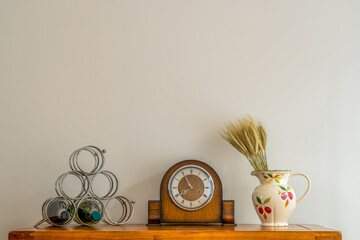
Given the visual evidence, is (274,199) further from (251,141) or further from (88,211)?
(88,211)

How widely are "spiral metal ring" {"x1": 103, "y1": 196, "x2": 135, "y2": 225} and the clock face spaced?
191 mm

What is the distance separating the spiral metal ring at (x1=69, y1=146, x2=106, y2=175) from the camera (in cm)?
221

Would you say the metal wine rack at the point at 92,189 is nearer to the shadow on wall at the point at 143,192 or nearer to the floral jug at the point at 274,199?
the shadow on wall at the point at 143,192

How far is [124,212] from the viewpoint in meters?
2.29

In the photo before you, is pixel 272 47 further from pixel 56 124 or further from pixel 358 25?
pixel 56 124

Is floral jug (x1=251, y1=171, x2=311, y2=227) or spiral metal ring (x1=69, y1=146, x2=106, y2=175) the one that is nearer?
floral jug (x1=251, y1=171, x2=311, y2=227)

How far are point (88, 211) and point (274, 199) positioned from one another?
801mm

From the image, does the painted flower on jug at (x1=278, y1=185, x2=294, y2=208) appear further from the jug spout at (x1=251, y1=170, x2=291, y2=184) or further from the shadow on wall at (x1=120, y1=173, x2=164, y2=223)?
the shadow on wall at (x1=120, y1=173, x2=164, y2=223)

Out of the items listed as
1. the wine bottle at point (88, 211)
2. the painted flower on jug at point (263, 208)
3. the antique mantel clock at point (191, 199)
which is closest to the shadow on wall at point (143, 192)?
the antique mantel clock at point (191, 199)

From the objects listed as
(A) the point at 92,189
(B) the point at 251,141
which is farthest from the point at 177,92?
(A) the point at 92,189

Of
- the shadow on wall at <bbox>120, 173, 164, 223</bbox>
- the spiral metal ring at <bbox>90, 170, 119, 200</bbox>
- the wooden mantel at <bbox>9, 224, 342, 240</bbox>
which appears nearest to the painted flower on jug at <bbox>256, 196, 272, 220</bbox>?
the wooden mantel at <bbox>9, 224, 342, 240</bbox>

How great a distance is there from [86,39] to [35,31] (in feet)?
0.89

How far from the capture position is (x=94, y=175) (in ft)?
7.28

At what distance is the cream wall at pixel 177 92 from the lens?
234cm
